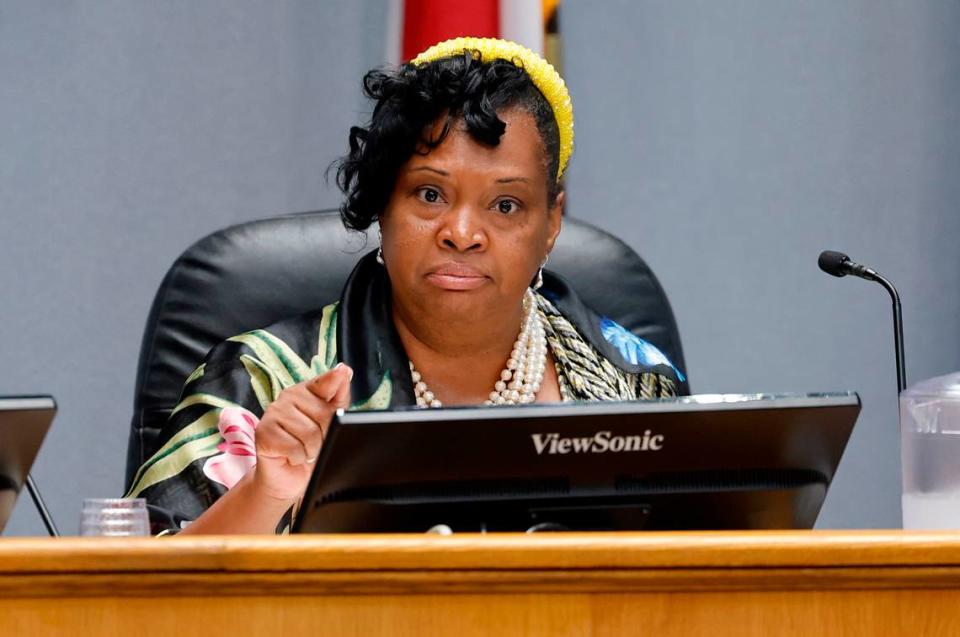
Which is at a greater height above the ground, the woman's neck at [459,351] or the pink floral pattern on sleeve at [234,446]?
the woman's neck at [459,351]

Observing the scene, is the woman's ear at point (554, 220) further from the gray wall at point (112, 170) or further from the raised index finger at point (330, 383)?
the gray wall at point (112, 170)

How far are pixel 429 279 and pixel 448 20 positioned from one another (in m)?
0.97

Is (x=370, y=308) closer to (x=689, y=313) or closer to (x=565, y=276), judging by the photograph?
(x=565, y=276)

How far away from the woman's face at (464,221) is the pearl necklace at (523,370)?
0.12 m

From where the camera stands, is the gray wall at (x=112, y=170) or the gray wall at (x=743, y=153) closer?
the gray wall at (x=112, y=170)

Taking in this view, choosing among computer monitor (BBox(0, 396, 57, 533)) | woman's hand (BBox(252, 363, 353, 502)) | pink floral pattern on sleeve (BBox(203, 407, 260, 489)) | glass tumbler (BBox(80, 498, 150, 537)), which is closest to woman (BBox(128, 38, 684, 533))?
pink floral pattern on sleeve (BBox(203, 407, 260, 489))

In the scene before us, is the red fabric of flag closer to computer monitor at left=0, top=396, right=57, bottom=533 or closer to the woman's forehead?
the woman's forehead

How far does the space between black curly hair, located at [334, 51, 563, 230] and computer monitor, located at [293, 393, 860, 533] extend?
33.0 inches

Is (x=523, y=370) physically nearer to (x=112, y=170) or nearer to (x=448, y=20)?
(x=448, y=20)

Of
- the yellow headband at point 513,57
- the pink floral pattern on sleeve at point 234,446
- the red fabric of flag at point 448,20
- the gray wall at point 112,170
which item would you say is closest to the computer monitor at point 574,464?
the pink floral pattern on sleeve at point 234,446

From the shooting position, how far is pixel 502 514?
1.05 meters

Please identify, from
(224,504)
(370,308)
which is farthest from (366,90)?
(224,504)

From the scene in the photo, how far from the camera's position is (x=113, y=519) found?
116 cm

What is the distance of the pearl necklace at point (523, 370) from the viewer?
1.93 meters
